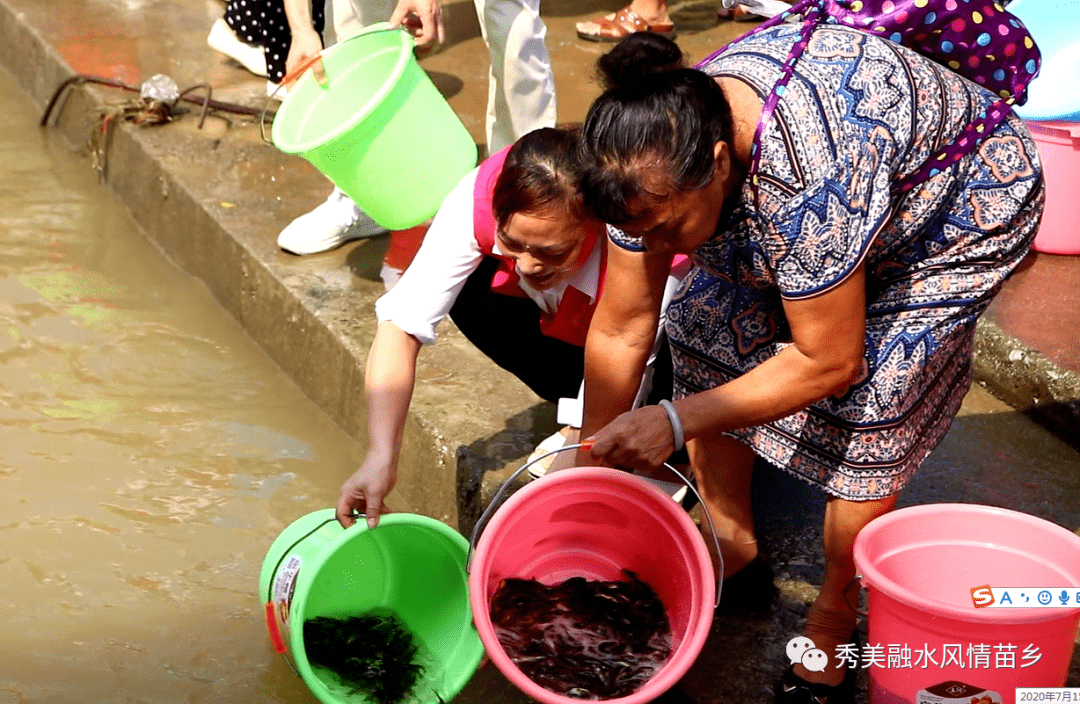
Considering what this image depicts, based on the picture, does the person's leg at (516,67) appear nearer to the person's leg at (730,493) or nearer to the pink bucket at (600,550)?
the person's leg at (730,493)

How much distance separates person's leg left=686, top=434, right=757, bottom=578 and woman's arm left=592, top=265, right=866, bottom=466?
535 mm

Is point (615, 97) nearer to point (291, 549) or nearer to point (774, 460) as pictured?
point (774, 460)

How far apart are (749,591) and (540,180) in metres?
1.00

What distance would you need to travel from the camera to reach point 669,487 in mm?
3057

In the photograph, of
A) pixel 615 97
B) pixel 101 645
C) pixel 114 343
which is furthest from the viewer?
pixel 114 343

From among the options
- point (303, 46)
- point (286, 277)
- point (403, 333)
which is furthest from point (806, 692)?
point (303, 46)

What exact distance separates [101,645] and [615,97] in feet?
5.78

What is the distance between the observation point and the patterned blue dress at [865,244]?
2.04 metres

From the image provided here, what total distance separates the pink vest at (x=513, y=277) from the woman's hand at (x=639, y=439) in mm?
654

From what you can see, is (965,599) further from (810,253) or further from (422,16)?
A: (422,16)

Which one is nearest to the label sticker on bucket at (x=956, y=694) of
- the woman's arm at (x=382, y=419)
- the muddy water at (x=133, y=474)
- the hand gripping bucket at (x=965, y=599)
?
the hand gripping bucket at (x=965, y=599)

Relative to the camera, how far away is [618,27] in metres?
5.90

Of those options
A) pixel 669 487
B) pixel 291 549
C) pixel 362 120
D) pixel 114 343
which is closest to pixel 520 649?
pixel 291 549

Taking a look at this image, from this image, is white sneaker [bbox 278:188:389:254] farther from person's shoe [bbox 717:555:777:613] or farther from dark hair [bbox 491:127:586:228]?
person's shoe [bbox 717:555:777:613]
